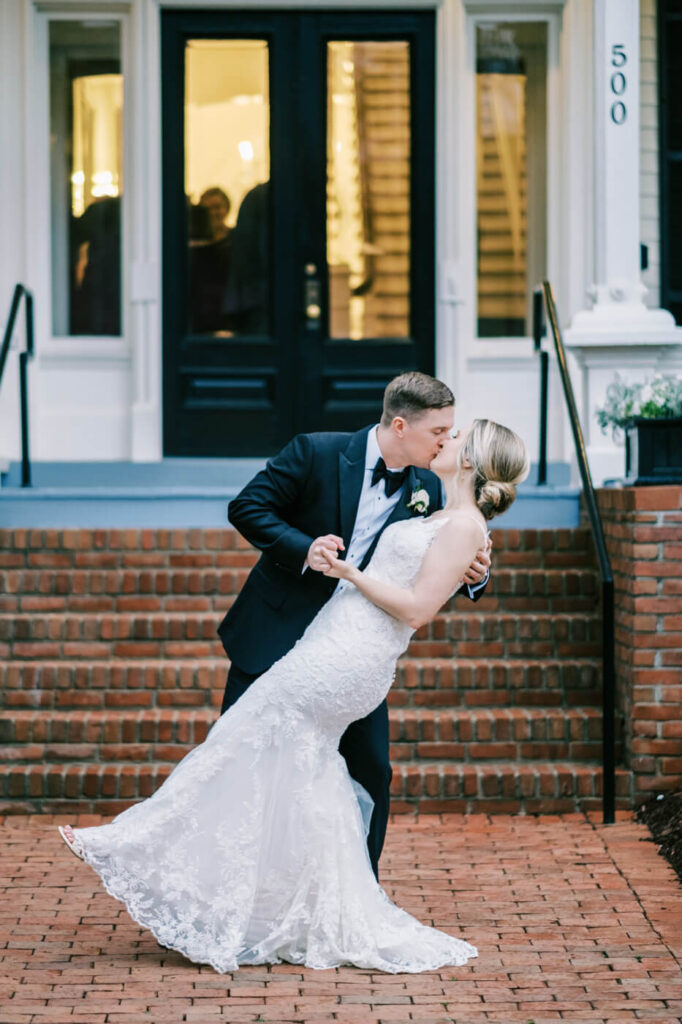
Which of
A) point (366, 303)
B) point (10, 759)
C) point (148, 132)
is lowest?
point (10, 759)

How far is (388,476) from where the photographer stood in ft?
14.8

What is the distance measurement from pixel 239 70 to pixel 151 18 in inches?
24.2

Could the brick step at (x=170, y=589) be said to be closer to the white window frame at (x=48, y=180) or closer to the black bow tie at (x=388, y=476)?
the white window frame at (x=48, y=180)

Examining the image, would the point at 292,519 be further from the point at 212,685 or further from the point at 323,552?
the point at 212,685

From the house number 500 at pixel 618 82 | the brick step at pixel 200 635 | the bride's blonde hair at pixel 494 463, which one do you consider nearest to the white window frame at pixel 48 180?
the brick step at pixel 200 635

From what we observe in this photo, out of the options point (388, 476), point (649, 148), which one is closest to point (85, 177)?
point (649, 148)

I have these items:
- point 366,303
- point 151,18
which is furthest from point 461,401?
point 151,18

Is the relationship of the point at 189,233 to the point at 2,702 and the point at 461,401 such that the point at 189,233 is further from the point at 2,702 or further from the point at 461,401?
the point at 2,702

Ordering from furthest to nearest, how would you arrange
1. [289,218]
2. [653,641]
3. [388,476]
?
[289,218], [653,641], [388,476]

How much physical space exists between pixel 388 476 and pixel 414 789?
86.9 inches

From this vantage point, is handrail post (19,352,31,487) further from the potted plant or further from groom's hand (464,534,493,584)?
groom's hand (464,534,493,584)

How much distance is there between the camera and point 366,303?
9.35m

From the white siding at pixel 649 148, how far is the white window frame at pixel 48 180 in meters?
3.14

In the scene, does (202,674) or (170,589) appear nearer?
(202,674)
